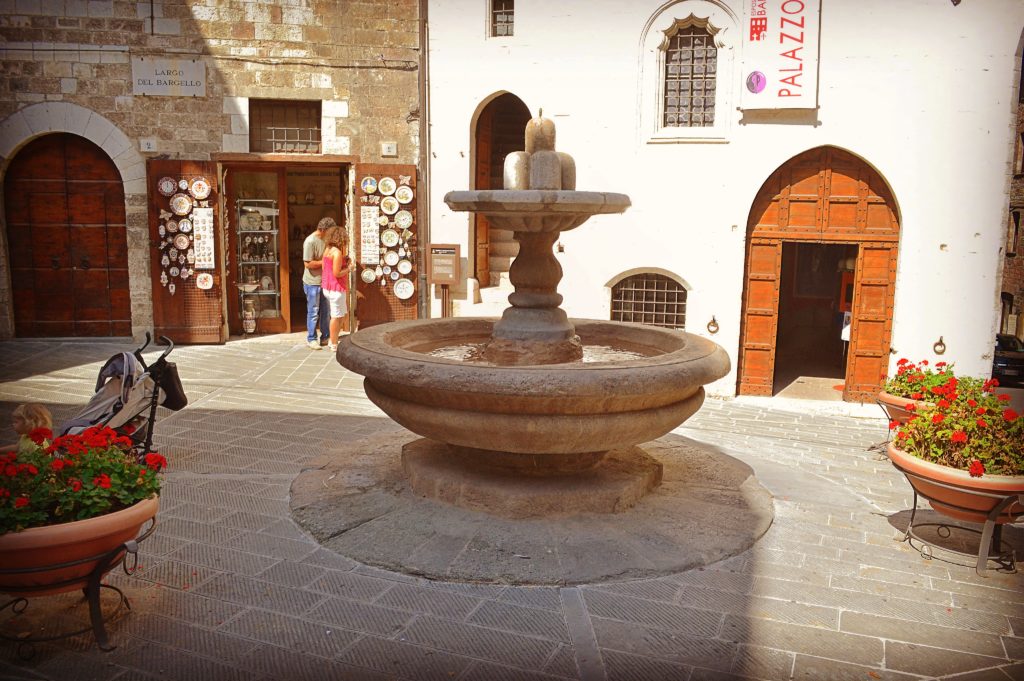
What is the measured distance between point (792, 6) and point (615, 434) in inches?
287

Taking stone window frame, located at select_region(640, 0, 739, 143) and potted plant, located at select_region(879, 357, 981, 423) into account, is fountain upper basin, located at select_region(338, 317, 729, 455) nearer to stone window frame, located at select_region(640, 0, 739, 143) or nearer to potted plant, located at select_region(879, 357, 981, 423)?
potted plant, located at select_region(879, 357, 981, 423)

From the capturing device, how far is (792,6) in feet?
34.0

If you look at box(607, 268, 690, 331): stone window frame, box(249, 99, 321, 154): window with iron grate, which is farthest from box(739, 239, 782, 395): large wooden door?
box(249, 99, 321, 154): window with iron grate

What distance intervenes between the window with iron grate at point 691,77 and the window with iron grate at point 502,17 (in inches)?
89.0

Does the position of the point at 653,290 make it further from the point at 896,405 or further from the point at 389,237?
the point at 896,405

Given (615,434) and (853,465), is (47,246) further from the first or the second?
(853,465)

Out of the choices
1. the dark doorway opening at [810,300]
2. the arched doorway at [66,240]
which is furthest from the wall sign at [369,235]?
the dark doorway opening at [810,300]

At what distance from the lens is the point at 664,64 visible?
1109 centimetres

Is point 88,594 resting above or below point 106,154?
below

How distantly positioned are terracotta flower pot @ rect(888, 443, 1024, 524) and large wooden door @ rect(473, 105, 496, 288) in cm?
805

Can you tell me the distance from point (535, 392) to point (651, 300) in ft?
22.6

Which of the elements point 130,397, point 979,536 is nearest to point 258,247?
point 130,397

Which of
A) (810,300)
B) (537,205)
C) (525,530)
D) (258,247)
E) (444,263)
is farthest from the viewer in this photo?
(810,300)

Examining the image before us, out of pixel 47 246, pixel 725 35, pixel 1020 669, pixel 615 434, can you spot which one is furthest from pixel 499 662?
pixel 47 246
